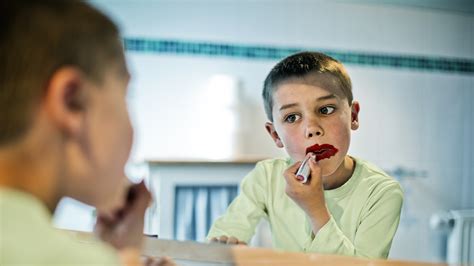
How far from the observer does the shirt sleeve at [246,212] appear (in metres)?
0.50

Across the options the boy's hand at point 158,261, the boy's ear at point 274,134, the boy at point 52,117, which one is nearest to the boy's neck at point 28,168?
the boy at point 52,117

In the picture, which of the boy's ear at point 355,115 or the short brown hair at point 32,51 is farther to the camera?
the boy's ear at point 355,115

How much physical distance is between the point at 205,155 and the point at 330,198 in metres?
0.31

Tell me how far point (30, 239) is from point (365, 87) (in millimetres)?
425

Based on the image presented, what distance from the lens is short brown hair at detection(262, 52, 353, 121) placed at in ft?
1.45

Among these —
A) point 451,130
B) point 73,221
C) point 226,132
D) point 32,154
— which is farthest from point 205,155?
point 32,154

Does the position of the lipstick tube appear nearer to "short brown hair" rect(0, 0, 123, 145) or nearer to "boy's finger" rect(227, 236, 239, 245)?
"boy's finger" rect(227, 236, 239, 245)

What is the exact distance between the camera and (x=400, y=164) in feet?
1.92

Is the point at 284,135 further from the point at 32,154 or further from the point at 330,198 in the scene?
the point at 32,154

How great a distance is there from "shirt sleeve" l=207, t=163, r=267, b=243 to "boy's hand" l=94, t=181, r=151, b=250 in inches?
8.1

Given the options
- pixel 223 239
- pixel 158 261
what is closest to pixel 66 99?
pixel 158 261

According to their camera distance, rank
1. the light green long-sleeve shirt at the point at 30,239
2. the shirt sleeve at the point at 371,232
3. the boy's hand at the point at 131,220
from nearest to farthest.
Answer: the light green long-sleeve shirt at the point at 30,239
the boy's hand at the point at 131,220
the shirt sleeve at the point at 371,232

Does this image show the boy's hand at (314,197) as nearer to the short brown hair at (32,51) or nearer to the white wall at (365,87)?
the white wall at (365,87)

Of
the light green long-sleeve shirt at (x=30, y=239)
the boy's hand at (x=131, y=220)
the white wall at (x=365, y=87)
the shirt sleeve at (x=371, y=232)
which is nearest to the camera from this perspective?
the light green long-sleeve shirt at (x=30, y=239)
